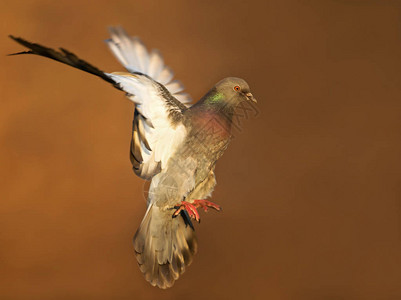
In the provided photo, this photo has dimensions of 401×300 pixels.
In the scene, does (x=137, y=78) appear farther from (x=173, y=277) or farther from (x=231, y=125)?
(x=173, y=277)

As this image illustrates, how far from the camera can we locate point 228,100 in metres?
1.47

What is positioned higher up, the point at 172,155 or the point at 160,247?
the point at 172,155

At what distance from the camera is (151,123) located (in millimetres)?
1377

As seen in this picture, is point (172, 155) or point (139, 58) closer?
point (172, 155)

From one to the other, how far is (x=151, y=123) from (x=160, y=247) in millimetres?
484

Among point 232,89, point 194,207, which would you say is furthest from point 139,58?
point 194,207

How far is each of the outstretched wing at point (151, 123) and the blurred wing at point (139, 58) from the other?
1.23 feet

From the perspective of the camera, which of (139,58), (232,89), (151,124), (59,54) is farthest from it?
(139,58)

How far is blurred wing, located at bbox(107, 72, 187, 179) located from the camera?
136 cm

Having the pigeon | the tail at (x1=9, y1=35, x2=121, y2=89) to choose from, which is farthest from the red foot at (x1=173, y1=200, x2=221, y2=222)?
the tail at (x1=9, y1=35, x2=121, y2=89)

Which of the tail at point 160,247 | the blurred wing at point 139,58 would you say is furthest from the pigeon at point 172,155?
the blurred wing at point 139,58

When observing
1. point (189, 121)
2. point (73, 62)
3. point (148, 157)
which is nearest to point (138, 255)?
point (148, 157)

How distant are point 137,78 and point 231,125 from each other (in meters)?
0.35

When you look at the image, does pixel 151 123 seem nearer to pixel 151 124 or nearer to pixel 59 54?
Result: pixel 151 124
